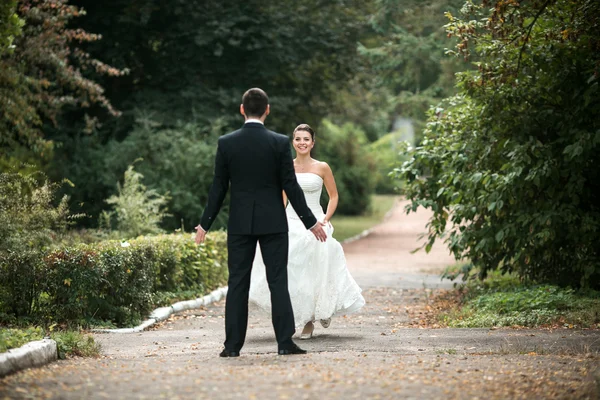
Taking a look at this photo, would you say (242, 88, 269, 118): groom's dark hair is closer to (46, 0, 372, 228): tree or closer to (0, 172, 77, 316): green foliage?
(0, 172, 77, 316): green foliage

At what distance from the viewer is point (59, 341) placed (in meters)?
7.32

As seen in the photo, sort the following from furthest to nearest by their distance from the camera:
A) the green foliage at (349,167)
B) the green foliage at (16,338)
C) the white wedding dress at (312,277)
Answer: the green foliage at (349,167) < the white wedding dress at (312,277) < the green foliage at (16,338)

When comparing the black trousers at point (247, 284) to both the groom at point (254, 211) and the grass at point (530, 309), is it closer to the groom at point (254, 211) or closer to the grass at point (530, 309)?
the groom at point (254, 211)

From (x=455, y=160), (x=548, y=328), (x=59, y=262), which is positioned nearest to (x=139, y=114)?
(x=455, y=160)

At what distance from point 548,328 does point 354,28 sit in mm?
19511

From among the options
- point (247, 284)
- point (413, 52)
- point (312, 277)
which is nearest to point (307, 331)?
point (312, 277)

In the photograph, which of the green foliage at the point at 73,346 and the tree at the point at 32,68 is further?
the tree at the point at 32,68

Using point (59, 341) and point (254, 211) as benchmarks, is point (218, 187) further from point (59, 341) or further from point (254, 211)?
point (59, 341)

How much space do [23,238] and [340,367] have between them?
252 inches

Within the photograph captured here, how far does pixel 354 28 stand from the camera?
2794 centimetres

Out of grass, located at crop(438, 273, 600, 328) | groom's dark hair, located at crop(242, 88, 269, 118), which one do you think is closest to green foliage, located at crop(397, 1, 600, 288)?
grass, located at crop(438, 273, 600, 328)

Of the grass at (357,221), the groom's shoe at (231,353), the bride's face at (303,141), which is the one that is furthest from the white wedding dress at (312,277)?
the grass at (357,221)

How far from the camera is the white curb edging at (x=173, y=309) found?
10180 millimetres

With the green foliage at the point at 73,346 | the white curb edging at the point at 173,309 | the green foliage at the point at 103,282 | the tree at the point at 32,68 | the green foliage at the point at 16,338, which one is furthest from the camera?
the tree at the point at 32,68
